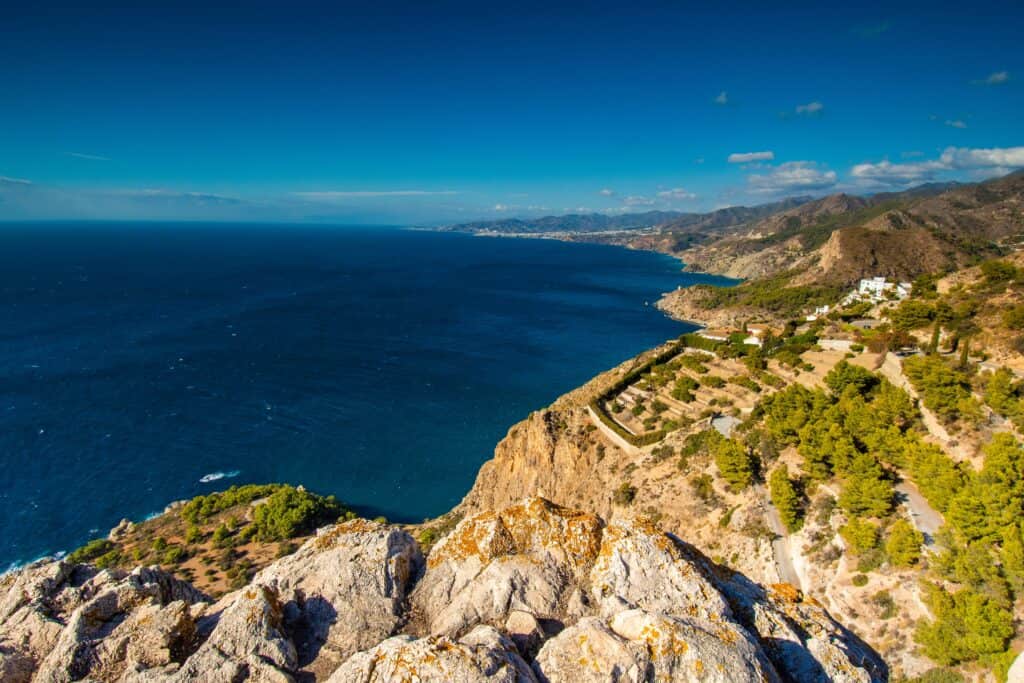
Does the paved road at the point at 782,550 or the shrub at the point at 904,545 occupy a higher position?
the shrub at the point at 904,545

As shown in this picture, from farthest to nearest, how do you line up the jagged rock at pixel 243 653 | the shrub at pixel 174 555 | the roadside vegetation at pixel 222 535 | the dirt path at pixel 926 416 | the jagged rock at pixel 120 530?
the jagged rock at pixel 120 530 → the shrub at pixel 174 555 → the roadside vegetation at pixel 222 535 → the dirt path at pixel 926 416 → the jagged rock at pixel 243 653

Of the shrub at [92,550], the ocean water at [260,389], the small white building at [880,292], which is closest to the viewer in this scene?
the shrub at [92,550]

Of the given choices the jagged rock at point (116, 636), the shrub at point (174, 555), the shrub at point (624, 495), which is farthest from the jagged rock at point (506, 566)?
the shrub at point (174, 555)

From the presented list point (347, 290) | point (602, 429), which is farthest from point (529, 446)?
point (347, 290)

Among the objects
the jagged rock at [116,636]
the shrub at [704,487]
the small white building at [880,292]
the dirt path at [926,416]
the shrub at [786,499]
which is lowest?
the shrub at [704,487]

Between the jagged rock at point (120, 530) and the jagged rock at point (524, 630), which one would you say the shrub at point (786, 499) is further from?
the jagged rock at point (120, 530)

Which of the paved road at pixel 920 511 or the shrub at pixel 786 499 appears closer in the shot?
the paved road at pixel 920 511
